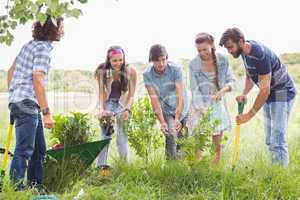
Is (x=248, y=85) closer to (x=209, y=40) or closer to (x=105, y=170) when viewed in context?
(x=209, y=40)

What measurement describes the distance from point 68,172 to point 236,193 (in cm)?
147

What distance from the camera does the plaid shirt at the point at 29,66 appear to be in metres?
3.79

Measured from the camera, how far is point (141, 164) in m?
4.60

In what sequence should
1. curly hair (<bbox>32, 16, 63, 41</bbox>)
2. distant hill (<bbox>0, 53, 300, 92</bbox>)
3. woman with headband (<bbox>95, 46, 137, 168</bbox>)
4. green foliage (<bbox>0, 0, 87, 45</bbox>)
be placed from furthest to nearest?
distant hill (<bbox>0, 53, 300, 92</bbox>) < woman with headband (<bbox>95, 46, 137, 168</bbox>) < curly hair (<bbox>32, 16, 63, 41</bbox>) < green foliage (<bbox>0, 0, 87, 45</bbox>)

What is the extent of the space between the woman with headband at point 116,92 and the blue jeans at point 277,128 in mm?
1316

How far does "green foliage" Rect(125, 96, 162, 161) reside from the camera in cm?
457

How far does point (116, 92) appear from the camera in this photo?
186 inches

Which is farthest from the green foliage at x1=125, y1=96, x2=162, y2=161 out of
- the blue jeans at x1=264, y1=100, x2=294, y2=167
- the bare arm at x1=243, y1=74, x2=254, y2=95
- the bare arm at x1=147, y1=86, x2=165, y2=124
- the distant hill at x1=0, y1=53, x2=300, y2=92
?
the distant hill at x1=0, y1=53, x2=300, y2=92

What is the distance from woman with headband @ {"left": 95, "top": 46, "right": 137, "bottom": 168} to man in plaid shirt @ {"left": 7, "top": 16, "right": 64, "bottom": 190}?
767mm

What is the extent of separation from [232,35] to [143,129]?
121cm

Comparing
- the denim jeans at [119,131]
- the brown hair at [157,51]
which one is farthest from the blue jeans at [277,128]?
the denim jeans at [119,131]

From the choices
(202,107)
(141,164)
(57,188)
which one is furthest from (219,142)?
(57,188)

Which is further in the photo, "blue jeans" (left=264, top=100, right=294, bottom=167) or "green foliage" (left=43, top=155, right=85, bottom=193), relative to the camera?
"blue jeans" (left=264, top=100, right=294, bottom=167)

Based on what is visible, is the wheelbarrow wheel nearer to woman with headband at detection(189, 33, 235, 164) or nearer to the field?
the field
